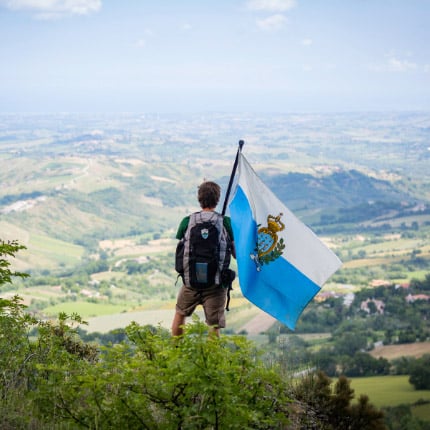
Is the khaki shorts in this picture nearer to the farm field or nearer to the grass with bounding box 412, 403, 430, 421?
the grass with bounding box 412, 403, 430, 421

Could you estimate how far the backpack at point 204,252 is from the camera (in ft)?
15.7

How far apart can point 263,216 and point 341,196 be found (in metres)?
192

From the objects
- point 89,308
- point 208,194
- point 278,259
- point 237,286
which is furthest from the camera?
point 237,286

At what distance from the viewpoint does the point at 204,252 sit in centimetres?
477

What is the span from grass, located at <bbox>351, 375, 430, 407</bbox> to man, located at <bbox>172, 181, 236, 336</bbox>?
991cm

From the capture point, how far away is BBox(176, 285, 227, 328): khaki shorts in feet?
16.4

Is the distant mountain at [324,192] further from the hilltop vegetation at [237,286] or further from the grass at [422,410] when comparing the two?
the grass at [422,410]

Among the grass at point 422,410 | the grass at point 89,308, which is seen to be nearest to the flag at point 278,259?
the grass at point 422,410

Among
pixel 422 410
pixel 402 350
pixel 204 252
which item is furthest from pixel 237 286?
pixel 204 252

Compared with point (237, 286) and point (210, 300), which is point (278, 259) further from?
point (237, 286)

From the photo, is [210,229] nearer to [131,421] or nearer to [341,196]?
[131,421]

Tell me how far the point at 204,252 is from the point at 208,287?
322 mm

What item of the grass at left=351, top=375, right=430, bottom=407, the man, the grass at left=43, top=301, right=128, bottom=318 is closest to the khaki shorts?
the man

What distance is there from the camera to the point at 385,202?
168m
